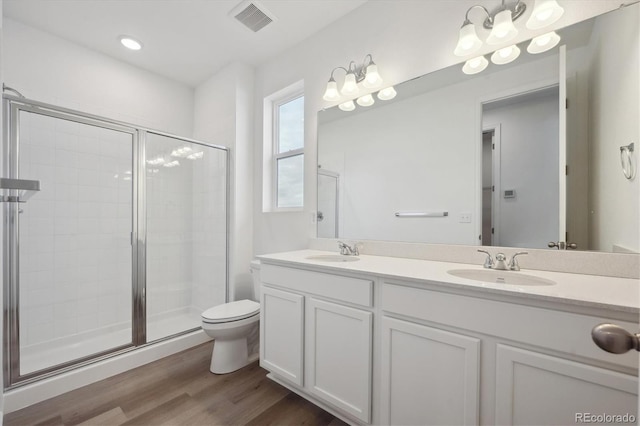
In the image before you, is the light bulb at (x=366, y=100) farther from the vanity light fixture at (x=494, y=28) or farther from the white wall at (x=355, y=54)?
the vanity light fixture at (x=494, y=28)

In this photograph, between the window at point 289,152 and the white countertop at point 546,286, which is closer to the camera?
the white countertop at point 546,286

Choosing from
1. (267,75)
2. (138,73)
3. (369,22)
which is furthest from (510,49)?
(138,73)

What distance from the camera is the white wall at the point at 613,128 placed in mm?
1080

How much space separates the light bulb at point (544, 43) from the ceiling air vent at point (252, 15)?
1.70 metres

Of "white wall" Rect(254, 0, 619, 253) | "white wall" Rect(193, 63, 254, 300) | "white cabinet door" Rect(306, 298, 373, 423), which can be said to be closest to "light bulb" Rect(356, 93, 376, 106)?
"white wall" Rect(254, 0, 619, 253)

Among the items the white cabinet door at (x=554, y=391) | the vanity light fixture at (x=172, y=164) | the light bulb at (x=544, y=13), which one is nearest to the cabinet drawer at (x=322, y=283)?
the white cabinet door at (x=554, y=391)

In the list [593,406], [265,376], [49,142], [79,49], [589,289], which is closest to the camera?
[593,406]

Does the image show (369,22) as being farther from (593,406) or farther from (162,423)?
(162,423)

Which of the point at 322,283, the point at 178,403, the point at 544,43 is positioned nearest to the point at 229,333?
the point at 178,403

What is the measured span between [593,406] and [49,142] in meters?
3.48

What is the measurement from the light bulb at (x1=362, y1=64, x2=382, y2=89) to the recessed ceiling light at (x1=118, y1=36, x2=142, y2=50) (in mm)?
2011

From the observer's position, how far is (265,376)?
1.87 m

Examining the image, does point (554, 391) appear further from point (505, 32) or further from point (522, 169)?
point (505, 32)

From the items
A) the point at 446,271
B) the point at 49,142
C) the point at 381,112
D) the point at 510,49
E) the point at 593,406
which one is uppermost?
the point at 510,49
